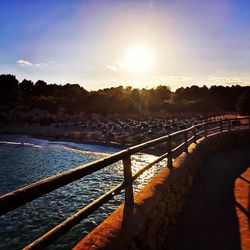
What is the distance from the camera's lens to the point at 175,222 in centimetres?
566

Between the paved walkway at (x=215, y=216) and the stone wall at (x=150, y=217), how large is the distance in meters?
0.27

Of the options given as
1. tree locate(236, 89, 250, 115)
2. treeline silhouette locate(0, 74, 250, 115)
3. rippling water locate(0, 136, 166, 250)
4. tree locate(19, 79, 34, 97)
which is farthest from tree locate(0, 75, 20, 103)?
rippling water locate(0, 136, 166, 250)

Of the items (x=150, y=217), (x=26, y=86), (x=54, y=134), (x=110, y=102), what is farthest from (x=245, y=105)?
(x=26, y=86)

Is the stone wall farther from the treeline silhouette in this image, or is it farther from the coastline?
the treeline silhouette

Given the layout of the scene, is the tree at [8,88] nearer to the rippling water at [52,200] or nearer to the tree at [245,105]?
the tree at [245,105]

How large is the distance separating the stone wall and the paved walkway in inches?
10.5

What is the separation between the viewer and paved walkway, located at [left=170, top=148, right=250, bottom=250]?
4.89 m

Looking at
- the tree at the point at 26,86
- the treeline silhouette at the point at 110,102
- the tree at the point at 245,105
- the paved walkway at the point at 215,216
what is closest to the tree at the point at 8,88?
the treeline silhouette at the point at 110,102

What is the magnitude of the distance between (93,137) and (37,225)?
25688 mm

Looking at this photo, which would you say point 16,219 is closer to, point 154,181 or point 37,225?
point 37,225

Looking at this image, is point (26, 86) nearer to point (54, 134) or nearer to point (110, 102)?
point (110, 102)

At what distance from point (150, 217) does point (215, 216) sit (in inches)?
101

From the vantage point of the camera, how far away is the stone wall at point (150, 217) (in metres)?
3.06

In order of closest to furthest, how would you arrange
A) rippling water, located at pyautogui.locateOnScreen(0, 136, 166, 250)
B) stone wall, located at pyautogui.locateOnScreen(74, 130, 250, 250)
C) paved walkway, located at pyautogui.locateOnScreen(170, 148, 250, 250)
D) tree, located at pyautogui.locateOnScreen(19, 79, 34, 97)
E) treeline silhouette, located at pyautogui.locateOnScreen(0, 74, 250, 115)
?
1. stone wall, located at pyautogui.locateOnScreen(74, 130, 250, 250)
2. paved walkway, located at pyautogui.locateOnScreen(170, 148, 250, 250)
3. rippling water, located at pyautogui.locateOnScreen(0, 136, 166, 250)
4. treeline silhouette, located at pyautogui.locateOnScreen(0, 74, 250, 115)
5. tree, located at pyautogui.locateOnScreen(19, 79, 34, 97)
